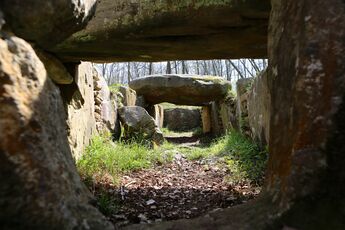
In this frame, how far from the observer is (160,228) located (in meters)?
1.85

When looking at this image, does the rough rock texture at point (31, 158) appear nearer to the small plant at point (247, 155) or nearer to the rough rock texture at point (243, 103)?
the small plant at point (247, 155)

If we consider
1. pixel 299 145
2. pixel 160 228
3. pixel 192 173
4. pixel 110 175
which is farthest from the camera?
pixel 192 173

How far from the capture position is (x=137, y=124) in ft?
27.1

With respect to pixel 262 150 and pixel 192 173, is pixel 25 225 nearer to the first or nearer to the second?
pixel 192 173

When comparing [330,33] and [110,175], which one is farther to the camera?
[110,175]

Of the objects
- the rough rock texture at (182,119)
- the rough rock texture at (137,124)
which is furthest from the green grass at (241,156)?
the rough rock texture at (182,119)

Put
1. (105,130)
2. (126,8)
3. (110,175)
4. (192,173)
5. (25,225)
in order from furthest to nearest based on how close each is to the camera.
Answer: (105,130)
(192,173)
(110,175)
(126,8)
(25,225)

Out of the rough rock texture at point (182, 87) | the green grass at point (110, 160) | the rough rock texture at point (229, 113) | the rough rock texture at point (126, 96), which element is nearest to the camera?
the green grass at point (110, 160)

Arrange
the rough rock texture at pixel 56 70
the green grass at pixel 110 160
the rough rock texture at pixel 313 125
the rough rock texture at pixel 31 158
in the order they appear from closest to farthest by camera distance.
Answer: the rough rock texture at pixel 31 158, the rough rock texture at pixel 313 125, the rough rock texture at pixel 56 70, the green grass at pixel 110 160

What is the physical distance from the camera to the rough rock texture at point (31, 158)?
1.37 metres

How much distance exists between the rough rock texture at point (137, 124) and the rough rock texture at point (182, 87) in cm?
288

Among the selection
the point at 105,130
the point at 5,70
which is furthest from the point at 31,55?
the point at 105,130

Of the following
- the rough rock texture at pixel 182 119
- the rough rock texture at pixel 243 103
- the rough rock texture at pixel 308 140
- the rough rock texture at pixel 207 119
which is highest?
the rough rock texture at pixel 308 140

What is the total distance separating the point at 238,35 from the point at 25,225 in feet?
9.25
